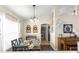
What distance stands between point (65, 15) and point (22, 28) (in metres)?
1.61

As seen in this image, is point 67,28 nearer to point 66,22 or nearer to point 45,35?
point 66,22

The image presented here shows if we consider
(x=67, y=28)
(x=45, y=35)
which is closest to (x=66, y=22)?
(x=67, y=28)

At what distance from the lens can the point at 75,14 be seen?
173 inches

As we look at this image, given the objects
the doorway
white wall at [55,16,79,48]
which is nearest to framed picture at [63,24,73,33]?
white wall at [55,16,79,48]

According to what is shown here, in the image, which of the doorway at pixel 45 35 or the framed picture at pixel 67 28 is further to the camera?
the framed picture at pixel 67 28

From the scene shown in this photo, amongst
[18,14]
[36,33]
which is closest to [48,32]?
[36,33]

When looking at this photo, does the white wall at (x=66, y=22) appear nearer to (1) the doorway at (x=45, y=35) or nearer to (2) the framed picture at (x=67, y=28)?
(2) the framed picture at (x=67, y=28)

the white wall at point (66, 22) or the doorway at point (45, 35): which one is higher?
the white wall at point (66, 22)

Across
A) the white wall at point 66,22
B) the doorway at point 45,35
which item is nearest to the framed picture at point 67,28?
the white wall at point 66,22

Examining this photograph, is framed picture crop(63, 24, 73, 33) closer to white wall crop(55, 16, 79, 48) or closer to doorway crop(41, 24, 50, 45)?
white wall crop(55, 16, 79, 48)
